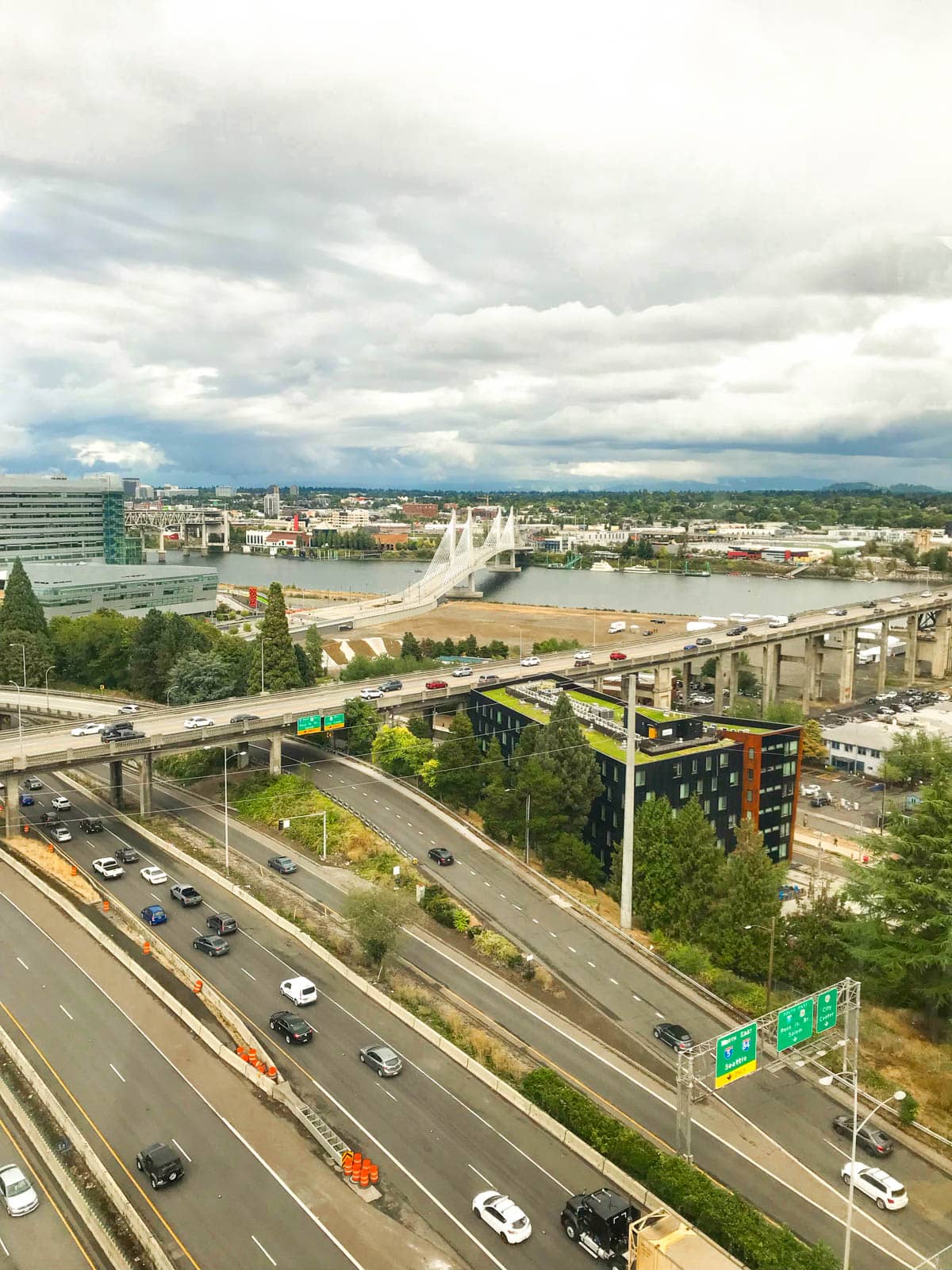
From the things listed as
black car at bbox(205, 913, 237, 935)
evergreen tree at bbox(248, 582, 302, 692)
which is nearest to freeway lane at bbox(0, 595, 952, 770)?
evergreen tree at bbox(248, 582, 302, 692)

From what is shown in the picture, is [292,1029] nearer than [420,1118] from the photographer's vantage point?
No

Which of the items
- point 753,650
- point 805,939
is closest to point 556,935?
point 805,939

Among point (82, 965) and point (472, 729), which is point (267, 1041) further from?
point (472, 729)

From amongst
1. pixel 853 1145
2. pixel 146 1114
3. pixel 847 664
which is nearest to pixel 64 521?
pixel 847 664

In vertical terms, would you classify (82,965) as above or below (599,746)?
below

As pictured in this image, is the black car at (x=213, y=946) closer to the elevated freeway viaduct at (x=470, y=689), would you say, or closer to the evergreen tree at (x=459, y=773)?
the elevated freeway viaduct at (x=470, y=689)

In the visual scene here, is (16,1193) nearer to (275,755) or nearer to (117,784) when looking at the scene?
(117,784)
